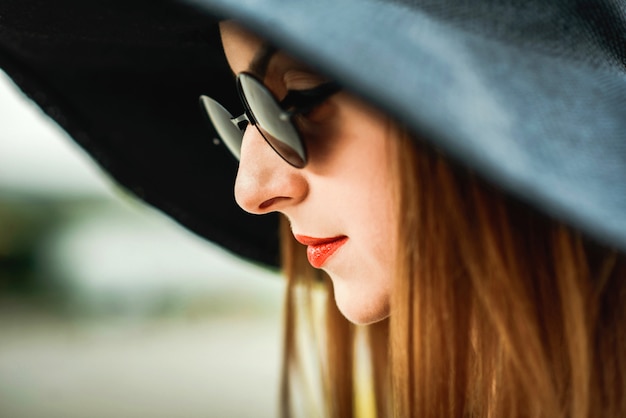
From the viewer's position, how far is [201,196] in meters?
1.37

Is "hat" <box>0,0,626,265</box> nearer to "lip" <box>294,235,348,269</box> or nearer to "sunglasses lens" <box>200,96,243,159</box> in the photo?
"sunglasses lens" <box>200,96,243,159</box>

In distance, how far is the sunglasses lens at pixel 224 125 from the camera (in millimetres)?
1020

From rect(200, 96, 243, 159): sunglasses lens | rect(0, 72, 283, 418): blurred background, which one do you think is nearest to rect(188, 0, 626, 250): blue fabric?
rect(200, 96, 243, 159): sunglasses lens

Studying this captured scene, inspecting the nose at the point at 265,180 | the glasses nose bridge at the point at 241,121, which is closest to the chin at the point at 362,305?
the nose at the point at 265,180

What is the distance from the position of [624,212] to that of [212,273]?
712 centimetres

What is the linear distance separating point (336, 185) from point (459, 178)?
162 millimetres

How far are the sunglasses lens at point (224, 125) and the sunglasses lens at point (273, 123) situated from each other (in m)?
0.21

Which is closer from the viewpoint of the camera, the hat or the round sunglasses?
the hat

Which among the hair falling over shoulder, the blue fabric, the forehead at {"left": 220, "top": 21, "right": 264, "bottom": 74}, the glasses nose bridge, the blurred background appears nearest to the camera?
the blue fabric

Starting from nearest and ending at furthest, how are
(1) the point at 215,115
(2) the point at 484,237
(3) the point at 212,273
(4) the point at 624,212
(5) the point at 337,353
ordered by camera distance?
1. (4) the point at 624,212
2. (2) the point at 484,237
3. (1) the point at 215,115
4. (5) the point at 337,353
5. (3) the point at 212,273

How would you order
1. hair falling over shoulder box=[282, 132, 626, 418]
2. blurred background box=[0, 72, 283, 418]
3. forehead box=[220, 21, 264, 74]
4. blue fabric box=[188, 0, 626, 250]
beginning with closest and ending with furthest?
blue fabric box=[188, 0, 626, 250]
hair falling over shoulder box=[282, 132, 626, 418]
forehead box=[220, 21, 264, 74]
blurred background box=[0, 72, 283, 418]

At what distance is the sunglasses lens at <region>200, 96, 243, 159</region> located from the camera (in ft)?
3.34

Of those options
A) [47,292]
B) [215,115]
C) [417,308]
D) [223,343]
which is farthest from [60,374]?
[417,308]

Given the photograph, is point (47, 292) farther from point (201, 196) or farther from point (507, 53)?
point (507, 53)
